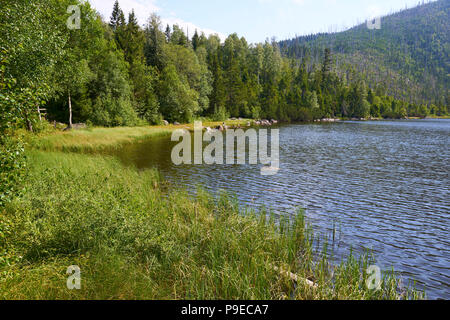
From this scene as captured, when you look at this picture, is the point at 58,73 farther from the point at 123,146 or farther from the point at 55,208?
the point at 55,208

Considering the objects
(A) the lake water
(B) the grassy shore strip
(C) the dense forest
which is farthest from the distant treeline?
(A) the lake water

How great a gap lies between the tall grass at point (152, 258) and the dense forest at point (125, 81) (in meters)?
2.19

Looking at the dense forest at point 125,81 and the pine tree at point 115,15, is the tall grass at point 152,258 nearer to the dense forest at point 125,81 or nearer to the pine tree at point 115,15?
the dense forest at point 125,81

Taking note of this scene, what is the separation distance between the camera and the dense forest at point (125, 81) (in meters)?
11.7

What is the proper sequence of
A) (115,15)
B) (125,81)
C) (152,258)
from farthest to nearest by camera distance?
(115,15), (125,81), (152,258)

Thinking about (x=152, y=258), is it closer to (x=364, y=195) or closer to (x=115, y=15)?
(x=364, y=195)

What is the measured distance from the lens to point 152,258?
289 inches

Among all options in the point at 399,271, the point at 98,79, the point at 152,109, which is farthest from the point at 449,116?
the point at 399,271

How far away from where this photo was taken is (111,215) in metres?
8.59

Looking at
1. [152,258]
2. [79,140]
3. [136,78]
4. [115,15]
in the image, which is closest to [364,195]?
[152,258]

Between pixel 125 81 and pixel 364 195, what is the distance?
1675 inches

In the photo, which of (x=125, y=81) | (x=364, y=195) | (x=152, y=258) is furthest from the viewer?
(x=125, y=81)

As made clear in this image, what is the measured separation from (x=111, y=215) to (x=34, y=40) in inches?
579

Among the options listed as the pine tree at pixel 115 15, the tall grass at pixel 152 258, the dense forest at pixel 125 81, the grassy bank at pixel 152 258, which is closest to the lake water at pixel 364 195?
the grassy bank at pixel 152 258
